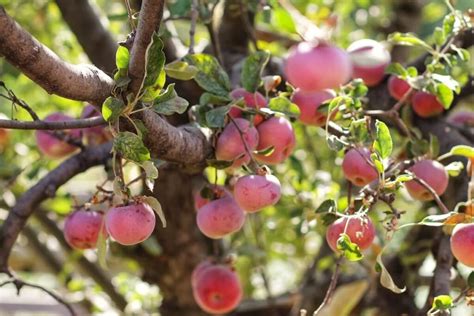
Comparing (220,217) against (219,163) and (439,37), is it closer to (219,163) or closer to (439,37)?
(219,163)

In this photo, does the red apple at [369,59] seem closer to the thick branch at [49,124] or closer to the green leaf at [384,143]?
the green leaf at [384,143]

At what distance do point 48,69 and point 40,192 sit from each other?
1.44 ft

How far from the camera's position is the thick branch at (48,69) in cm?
66

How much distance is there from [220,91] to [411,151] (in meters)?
0.28

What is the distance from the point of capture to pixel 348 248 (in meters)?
0.84

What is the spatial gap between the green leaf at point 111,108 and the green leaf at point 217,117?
172 millimetres

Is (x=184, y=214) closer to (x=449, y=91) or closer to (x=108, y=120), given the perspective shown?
(x=449, y=91)

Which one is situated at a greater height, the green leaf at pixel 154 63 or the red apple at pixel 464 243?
the green leaf at pixel 154 63

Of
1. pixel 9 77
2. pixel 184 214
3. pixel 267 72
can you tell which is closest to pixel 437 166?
pixel 267 72

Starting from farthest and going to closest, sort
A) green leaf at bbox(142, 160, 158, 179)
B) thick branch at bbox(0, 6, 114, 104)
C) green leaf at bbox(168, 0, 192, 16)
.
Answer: green leaf at bbox(168, 0, 192, 16) → green leaf at bbox(142, 160, 158, 179) → thick branch at bbox(0, 6, 114, 104)

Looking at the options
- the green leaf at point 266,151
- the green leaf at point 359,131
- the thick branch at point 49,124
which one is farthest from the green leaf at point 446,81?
the thick branch at point 49,124

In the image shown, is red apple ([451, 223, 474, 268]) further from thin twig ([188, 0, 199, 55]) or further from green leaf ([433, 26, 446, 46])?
thin twig ([188, 0, 199, 55])

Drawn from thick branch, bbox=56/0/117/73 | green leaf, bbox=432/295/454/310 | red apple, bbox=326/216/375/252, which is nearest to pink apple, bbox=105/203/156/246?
red apple, bbox=326/216/375/252

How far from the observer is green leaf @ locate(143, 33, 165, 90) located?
0.74m
